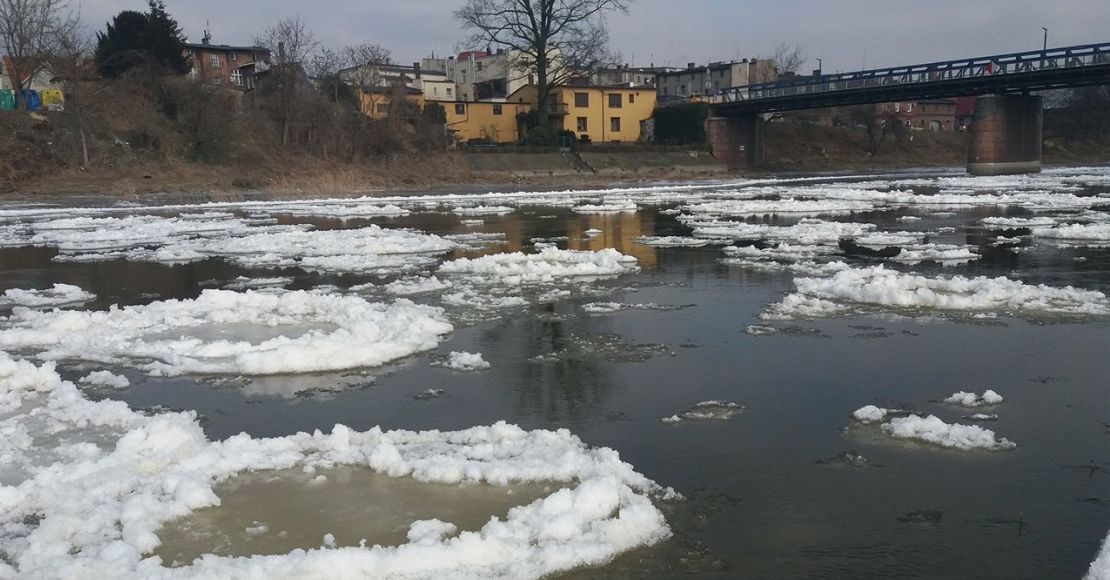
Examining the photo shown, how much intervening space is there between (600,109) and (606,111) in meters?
0.69

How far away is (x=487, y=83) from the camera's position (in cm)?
9075

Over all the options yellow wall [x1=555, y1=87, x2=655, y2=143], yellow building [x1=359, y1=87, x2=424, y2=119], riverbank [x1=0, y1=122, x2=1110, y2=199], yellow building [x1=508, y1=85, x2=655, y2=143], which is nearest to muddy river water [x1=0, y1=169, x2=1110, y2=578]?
riverbank [x1=0, y1=122, x2=1110, y2=199]

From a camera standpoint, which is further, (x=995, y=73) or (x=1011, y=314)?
(x=995, y=73)

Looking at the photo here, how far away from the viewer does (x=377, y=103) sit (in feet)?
234

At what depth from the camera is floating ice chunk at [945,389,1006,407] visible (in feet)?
25.8

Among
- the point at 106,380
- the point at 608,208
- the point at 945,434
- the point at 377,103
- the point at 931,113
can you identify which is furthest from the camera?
the point at 931,113

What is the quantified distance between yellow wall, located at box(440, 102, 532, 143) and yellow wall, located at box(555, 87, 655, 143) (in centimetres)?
408

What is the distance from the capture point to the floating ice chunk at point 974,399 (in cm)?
785

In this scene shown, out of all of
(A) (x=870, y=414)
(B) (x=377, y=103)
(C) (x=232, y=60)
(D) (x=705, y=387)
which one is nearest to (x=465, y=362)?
(D) (x=705, y=387)

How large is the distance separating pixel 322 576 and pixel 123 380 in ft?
16.9

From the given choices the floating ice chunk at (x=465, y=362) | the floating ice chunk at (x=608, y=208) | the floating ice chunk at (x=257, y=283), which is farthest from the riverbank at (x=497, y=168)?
the floating ice chunk at (x=465, y=362)

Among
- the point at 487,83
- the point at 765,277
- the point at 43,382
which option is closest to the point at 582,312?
the point at 765,277

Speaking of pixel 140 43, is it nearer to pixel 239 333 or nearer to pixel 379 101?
pixel 379 101

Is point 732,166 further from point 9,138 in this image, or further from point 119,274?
point 119,274
